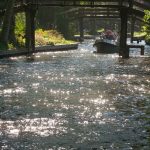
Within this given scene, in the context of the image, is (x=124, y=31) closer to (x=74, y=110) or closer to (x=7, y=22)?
(x=7, y=22)

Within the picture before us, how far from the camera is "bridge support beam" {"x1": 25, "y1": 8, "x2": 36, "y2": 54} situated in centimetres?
5941

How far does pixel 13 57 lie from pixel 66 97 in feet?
88.2

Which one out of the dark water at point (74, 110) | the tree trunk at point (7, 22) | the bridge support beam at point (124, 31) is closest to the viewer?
the dark water at point (74, 110)

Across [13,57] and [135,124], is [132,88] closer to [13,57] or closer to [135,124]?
[135,124]

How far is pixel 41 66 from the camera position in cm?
4397

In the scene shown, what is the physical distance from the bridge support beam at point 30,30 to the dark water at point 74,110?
2104 centimetres

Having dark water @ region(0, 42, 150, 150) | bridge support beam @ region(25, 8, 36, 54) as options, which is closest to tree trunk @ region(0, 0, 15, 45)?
bridge support beam @ region(25, 8, 36, 54)

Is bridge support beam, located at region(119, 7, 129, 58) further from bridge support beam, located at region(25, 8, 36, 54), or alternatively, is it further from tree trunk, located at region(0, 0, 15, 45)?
tree trunk, located at region(0, 0, 15, 45)

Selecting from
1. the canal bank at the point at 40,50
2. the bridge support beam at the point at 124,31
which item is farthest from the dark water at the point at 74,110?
the bridge support beam at the point at 124,31

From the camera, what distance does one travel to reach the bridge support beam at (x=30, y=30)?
2339 inches

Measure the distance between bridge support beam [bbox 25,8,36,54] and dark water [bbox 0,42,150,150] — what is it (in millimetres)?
21040

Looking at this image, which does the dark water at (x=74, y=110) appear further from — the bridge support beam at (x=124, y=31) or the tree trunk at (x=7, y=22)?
the tree trunk at (x=7, y=22)

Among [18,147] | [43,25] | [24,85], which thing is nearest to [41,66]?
[24,85]

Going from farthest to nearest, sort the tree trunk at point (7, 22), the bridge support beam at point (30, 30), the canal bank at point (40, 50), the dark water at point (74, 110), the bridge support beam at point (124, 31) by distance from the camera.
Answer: the bridge support beam at point (30, 30) → the tree trunk at point (7, 22) → the bridge support beam at point (124, 31) → the canal bank at point (40, 50) → the dark water at point (74, 110)
